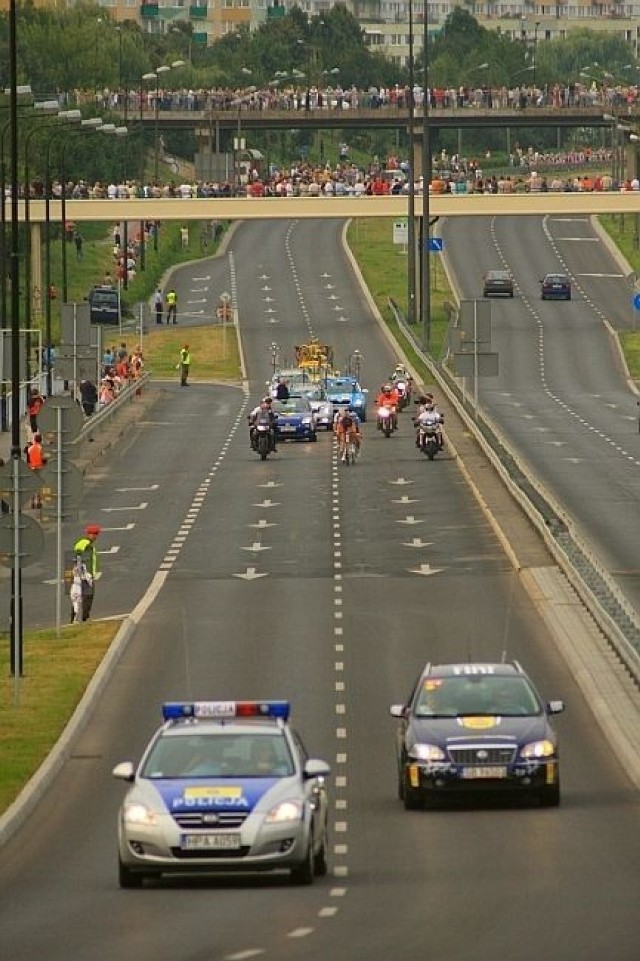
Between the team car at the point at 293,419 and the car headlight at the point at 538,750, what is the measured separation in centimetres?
4948

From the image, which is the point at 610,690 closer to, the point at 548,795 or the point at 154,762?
the point at 548,795

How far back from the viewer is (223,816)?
21.6 metres

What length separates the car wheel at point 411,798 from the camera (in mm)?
25922

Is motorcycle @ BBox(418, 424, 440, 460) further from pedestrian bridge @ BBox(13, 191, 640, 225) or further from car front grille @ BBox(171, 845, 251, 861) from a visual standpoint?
pedestrian bridge @ BBox(13, 191, 640, 225)

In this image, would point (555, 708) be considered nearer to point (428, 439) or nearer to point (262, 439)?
point (428, 439)

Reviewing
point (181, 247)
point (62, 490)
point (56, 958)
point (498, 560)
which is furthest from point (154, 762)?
point (181, 247)

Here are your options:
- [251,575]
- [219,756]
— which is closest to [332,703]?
[219,756]

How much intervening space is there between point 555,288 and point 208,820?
108712 mm

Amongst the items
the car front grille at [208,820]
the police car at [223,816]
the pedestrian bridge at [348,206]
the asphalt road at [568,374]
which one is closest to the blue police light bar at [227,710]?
the police car at [223,816]

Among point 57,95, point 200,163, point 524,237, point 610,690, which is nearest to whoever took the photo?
point 610,690

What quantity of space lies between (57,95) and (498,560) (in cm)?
9716

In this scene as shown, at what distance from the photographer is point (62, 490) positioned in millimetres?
39281

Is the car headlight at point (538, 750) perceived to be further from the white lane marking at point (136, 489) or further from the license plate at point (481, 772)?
the white lane marking at point (136, 489)

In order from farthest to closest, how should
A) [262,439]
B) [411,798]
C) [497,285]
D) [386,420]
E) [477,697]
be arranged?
1. [497,285]
2. [386,420]
3. [262,439]
4. [477,697]
5. [411,798]
